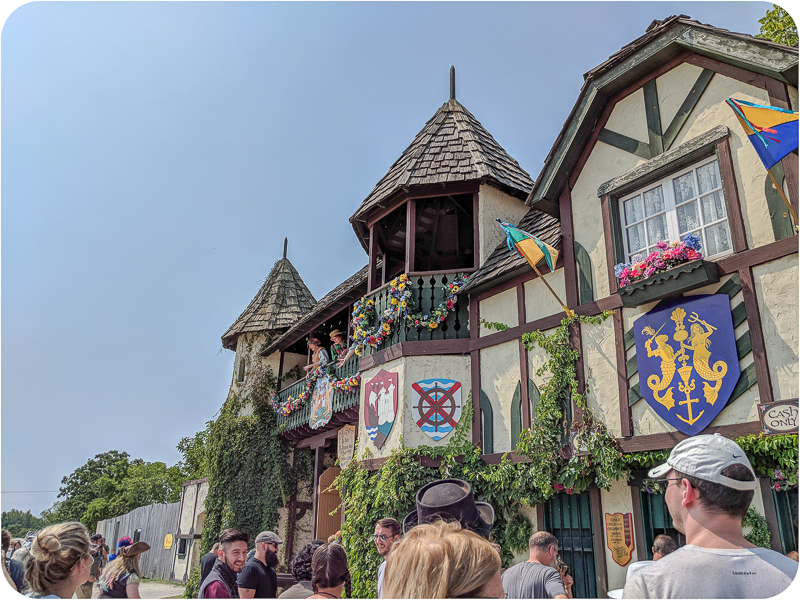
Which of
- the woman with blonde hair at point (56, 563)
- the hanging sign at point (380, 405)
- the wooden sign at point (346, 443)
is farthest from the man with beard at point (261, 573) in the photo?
the wooden sign at point (346, 443)

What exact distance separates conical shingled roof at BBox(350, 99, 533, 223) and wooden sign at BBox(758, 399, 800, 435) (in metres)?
6.14

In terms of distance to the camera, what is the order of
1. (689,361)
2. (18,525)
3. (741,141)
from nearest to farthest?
(689,361) < (741,141) < (18,525)

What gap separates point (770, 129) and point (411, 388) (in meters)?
5.99

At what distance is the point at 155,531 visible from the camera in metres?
25.1

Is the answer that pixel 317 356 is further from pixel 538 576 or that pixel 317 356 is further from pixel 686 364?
pixel 538 576

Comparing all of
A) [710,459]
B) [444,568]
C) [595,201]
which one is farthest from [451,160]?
[444,568]

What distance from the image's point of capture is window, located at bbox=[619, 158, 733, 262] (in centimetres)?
719

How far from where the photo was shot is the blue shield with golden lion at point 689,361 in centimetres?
659

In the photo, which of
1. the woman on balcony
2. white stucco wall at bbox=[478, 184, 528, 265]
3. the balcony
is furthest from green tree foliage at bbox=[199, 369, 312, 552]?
white stucco wall at bbox=[478, 184, 528, 265]

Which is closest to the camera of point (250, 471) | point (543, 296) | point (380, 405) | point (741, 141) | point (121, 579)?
point (121, 579)

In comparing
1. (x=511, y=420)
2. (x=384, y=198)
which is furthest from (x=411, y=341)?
(x=384, y=198)

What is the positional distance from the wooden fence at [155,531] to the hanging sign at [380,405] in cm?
1585

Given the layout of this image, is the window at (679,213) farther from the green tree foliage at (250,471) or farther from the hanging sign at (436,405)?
the green tree foliage at (250,471)

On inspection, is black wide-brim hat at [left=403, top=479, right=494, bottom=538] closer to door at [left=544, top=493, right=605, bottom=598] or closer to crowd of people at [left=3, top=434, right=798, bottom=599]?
crowd of people at [left=3, top=434, right=798, bottom=599]
